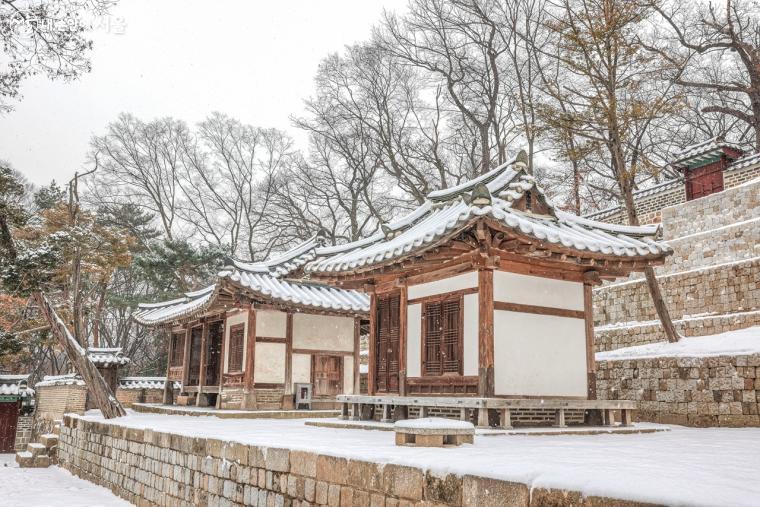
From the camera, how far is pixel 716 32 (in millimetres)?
20734

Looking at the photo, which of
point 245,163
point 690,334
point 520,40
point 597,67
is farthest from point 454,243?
point 245,163

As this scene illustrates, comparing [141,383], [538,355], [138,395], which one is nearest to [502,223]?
[538,355]

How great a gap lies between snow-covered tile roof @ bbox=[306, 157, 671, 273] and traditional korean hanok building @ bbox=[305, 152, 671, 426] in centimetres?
3

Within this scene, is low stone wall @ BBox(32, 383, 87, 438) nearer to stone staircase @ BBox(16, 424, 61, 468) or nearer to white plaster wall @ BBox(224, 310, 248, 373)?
stone staircase @ BBox(16, 424, 61, 468)

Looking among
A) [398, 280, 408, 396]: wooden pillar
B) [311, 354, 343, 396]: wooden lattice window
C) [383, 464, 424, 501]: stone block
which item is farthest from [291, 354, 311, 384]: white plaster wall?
[383, 464, 424, 501]: stone block

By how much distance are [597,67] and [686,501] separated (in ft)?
46.2

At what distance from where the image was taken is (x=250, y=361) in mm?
16016

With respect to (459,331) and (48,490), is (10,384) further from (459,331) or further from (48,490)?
(459,331)

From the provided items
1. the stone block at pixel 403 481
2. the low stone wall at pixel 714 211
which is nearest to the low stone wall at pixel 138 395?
the low stone wall at pixel 714 211

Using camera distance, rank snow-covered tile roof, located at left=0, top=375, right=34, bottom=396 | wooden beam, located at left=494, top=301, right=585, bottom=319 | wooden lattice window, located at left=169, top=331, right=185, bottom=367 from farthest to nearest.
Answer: snow-covered tile roof, located at left=0, top=375, right=34, bottom=396, wooden lattice window, located at left=169, top=331, right=185, bottom=367, wooden beam, located at left=494, top=301, right=585, bottom=319

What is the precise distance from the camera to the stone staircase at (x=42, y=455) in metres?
15.9

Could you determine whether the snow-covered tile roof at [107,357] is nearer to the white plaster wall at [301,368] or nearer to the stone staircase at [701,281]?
the white plaster wall at [301,368]

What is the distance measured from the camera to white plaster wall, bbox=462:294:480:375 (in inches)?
370

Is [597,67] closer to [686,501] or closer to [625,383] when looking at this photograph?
[625,383]
